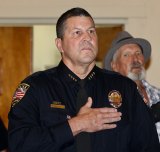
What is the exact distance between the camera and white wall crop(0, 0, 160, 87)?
3.58 m

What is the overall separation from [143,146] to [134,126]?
10 centimetres

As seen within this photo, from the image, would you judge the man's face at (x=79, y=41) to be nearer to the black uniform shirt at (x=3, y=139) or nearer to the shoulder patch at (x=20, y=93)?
the shoulder patch at (x=20, y=93)

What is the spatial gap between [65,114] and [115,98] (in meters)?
0.26

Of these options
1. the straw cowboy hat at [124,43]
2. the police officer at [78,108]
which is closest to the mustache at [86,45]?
the police officer at [78,108]

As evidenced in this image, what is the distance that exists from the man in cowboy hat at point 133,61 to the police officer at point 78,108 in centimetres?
66

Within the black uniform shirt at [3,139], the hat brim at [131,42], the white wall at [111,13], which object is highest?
the white wall at [111,13]

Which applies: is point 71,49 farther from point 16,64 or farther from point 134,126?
point 16,64

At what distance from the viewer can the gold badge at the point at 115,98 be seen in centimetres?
196

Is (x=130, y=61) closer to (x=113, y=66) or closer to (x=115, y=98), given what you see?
(x=113, y=66)

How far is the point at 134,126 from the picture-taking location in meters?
1.95

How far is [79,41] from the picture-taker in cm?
195

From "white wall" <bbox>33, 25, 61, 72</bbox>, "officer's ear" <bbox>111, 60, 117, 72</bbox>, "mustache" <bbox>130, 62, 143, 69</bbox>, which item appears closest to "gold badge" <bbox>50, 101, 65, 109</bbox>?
"mustache" <bbox>130, 62, 143, 69</bbox>

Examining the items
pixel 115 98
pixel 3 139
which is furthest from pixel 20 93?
pixel 3 139

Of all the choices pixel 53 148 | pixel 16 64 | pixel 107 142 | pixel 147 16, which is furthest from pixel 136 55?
pixel 16 64
